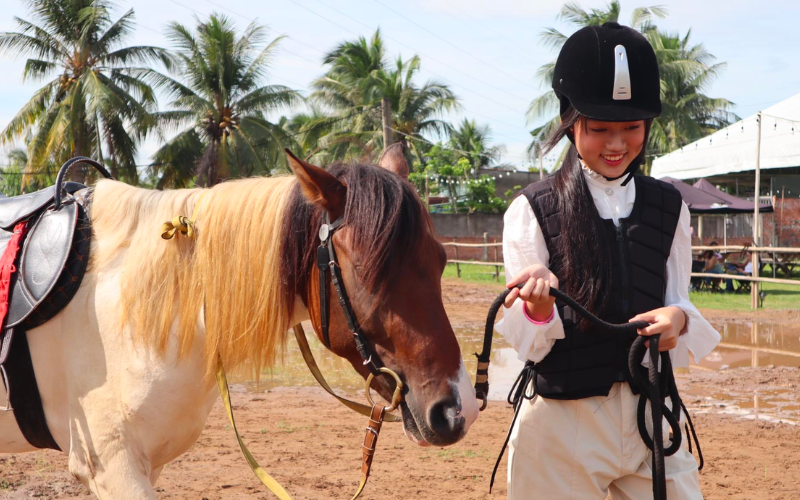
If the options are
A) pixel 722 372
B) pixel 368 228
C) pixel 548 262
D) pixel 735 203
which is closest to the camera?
pixel 368 228

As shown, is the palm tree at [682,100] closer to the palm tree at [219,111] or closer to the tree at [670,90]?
the tree at [670,90]

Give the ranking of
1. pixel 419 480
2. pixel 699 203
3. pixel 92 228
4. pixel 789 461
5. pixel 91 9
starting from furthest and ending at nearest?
pixel 91 9 < pixel 699 203 < pixel 789 461 < pixel 419 480 < pixel 92 228

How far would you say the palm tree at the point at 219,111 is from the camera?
941 inches

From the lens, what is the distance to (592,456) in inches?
70.6

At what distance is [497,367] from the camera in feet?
24.0

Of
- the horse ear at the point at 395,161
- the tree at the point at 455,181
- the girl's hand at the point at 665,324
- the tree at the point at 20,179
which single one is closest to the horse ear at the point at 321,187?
the horse ear at the point at 395,161

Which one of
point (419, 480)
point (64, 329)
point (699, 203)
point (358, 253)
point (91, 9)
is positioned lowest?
point (419, 480)

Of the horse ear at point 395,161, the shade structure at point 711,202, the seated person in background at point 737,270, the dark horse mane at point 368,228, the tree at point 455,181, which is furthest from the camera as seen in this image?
the tree at point 455,181

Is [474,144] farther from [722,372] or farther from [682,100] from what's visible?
[722,372]

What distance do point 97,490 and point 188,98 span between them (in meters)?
24.2

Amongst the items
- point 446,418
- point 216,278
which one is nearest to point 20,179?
point 216,278

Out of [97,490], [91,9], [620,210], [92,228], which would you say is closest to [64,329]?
[92,228]

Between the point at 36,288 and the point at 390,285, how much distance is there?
1024 mm

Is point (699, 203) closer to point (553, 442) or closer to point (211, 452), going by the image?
point (211, 452)
